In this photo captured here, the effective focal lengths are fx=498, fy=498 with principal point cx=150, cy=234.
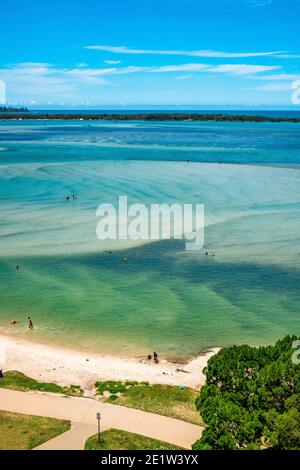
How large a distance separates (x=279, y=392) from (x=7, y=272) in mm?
33910

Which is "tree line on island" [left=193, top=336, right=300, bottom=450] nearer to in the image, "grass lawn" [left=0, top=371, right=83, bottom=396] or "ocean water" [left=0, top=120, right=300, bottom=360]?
"grass lawn" [left=0, top=371, right=83, bottom=396]

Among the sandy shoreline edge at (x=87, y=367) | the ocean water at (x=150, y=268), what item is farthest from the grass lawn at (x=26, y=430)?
the ocean water at (x=150, y=268)

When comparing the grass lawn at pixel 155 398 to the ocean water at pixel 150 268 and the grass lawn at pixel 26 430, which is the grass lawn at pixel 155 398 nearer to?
the grass lawn at pixel 26 430

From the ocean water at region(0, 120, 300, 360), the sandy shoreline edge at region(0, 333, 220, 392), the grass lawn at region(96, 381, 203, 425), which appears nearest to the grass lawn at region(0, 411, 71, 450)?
the grass lawn at region(96, 381, 203, 425)

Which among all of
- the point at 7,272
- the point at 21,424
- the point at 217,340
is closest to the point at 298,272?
the point at 217,340

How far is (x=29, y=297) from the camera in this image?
43531 mm

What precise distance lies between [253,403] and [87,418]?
931 centimetres

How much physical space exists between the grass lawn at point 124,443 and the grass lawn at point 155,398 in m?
2.89

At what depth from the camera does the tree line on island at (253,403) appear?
1998 centimetres

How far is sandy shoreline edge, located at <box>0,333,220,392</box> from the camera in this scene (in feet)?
101

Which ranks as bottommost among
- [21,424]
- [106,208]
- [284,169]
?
[21,424]

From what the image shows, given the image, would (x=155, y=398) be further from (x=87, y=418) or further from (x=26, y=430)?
(x=26, y=430)

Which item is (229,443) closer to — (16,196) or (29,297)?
(29,297)
